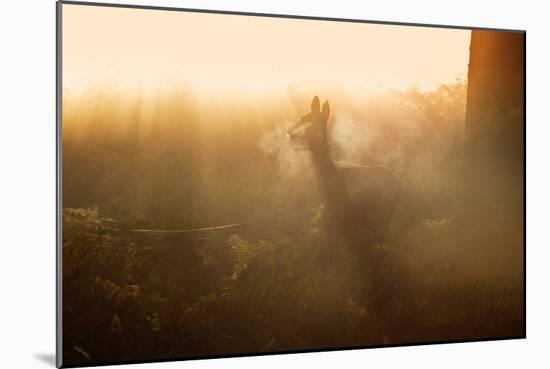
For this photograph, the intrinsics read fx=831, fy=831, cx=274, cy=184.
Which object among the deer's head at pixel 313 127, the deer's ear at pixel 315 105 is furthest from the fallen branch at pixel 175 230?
the deer's ear at pixel 315 105

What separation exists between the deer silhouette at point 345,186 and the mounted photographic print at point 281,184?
0.5 inches

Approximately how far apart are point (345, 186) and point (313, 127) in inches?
19.7

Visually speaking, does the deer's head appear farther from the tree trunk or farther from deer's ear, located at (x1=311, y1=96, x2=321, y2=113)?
the tree trunk

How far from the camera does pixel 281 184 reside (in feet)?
19.9

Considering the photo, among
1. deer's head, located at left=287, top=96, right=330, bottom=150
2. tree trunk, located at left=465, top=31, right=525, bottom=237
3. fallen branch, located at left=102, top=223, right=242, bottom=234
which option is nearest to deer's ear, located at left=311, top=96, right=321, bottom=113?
deer's head, located at left=287, top=96, right=330, bottom=150

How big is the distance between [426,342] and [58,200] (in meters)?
2.96

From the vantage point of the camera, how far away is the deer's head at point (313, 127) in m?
6.11

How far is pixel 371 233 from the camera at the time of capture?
20.5 ft

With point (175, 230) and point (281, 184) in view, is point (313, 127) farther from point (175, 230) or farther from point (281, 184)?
point (175, 230)

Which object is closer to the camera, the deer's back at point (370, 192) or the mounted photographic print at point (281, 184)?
the mounted photographic print at point (281, 184)

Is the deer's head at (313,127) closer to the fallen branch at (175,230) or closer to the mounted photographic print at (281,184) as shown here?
the mounted photographic print at (281,184)

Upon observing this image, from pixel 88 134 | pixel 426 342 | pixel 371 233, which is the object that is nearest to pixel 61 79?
pixel 88 134

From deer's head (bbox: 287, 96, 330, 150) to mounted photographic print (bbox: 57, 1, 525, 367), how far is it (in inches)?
0.4

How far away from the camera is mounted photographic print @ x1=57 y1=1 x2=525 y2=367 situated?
5.70 metres
